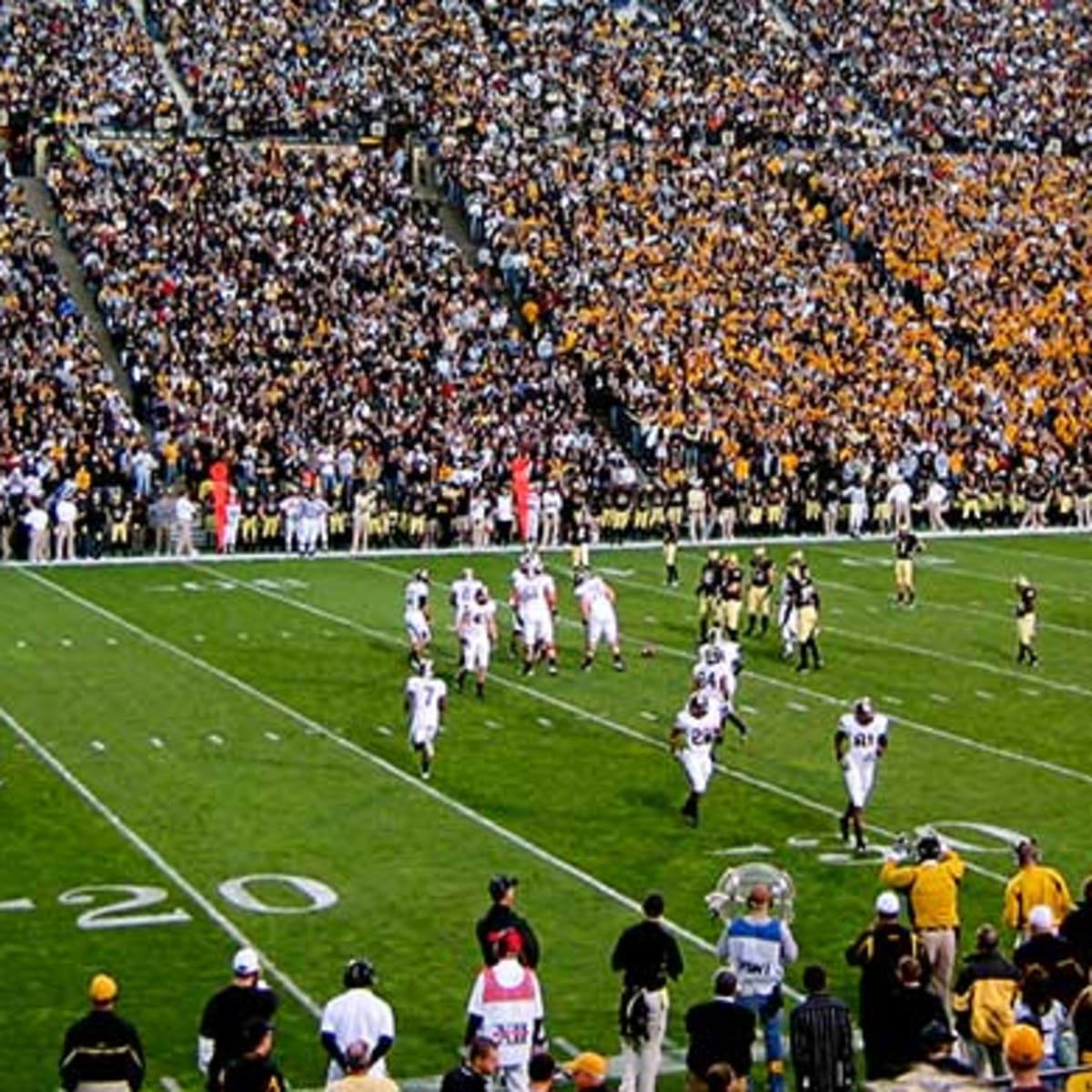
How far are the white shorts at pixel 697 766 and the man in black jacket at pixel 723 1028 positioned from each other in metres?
7.70

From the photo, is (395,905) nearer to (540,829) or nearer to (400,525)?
(540,829)

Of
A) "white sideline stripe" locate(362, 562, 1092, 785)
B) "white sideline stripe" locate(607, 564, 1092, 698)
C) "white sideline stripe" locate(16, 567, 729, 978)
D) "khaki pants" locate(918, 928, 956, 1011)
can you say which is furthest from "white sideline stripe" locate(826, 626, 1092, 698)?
"khaki pants" locate(918, 928, 956, 1011)

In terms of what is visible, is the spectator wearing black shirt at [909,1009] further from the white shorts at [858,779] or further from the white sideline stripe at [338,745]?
Result: the white shorts at [858,779]

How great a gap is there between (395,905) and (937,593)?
17.7m

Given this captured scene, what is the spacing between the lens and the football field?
15.5 m

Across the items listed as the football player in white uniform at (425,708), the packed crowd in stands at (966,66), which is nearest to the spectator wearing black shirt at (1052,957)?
the football player in white uniform at (425,708)

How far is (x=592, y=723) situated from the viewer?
23.7 metres

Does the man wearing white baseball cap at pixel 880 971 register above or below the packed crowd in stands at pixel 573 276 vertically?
below

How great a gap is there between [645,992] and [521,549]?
1018 inches

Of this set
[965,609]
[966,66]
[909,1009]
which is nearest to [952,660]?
[965,609]

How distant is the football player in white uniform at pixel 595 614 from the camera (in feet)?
86.5

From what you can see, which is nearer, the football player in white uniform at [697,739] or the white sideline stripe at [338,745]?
the white sideline stripe at [338,745]

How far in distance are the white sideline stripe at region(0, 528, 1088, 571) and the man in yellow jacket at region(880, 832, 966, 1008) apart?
817 inches

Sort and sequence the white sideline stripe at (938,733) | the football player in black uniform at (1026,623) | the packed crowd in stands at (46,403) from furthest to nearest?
the packed crowd in stands at (46,403), the football player in black uniform at (1026,623), the white sideline stripe at (938,733)
